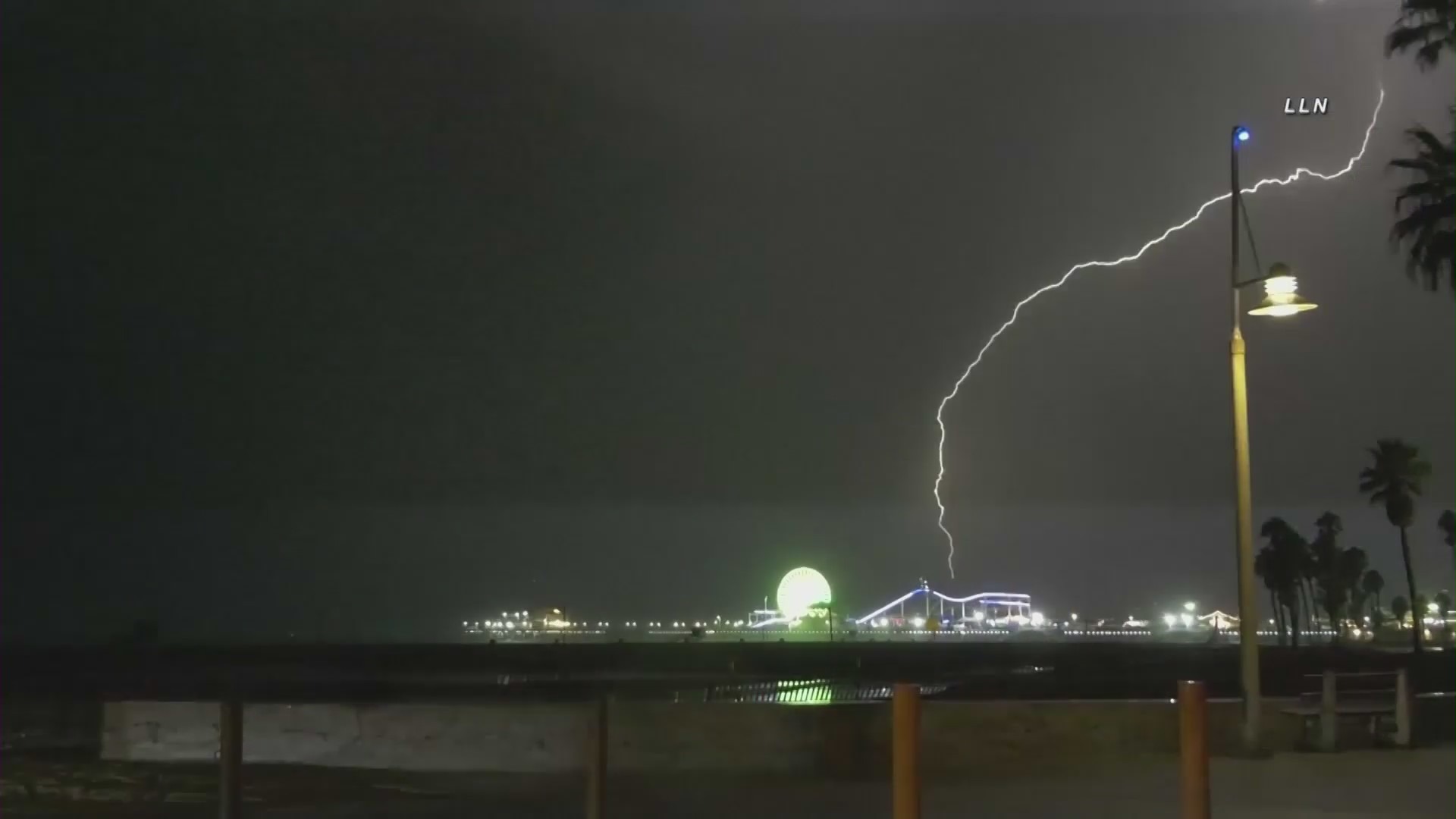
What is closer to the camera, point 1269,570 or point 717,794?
→ point 717,794

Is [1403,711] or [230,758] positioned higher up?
[230,758]

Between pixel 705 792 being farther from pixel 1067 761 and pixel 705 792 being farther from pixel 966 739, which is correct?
pixel 1067 761

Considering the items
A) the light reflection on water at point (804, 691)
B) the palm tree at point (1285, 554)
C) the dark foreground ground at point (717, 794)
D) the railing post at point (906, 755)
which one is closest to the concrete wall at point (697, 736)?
the dark foreground ground at point (717, 794)

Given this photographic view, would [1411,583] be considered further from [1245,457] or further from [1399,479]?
[1245,457]

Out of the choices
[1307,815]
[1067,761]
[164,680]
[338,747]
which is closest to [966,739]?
[1067,761]

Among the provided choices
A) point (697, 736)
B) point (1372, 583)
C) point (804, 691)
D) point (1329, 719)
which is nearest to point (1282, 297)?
point (1329, 719)

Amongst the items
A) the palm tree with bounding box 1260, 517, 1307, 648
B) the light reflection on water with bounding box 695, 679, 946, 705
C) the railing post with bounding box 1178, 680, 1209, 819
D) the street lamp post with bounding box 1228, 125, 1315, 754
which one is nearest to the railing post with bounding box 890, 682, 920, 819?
the railing post with bounding box 1178, 680, 1209, 819

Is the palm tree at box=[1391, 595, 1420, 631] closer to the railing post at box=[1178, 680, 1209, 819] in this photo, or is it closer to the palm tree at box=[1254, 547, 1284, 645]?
the palm tree at box=[1254, 547, 1284, 645]
